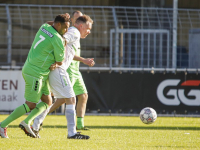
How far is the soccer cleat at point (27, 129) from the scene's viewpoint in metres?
6.33

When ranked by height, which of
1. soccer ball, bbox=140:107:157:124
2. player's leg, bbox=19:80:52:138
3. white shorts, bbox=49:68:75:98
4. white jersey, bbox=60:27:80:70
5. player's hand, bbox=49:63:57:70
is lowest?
soccer ball, bbox=140:107:157:124

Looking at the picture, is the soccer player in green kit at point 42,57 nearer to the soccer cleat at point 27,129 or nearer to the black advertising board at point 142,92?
the soccer cleat at point 27,129

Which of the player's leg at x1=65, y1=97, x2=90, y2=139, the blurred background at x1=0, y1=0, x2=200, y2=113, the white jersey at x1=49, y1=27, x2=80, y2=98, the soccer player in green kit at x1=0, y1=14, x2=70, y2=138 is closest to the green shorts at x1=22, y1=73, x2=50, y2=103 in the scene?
the soccer player in green kit at x1=0, y1=14, x2=70, y2=138

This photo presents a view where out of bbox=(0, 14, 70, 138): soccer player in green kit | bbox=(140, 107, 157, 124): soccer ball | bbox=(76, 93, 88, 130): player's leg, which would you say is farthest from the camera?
bbox=(140, 107, 157, 124): soccer ball

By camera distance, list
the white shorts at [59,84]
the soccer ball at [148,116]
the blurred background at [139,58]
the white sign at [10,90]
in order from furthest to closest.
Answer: the blurred background at [139,58], the white sign at [10,90], the soccer ball at [148,116], the white shorts at [59,84]

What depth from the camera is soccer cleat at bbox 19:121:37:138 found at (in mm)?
6332

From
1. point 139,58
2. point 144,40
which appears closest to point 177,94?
point 139,58

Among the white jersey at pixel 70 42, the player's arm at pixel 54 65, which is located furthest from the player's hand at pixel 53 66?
the white jersey at pixel 70 42

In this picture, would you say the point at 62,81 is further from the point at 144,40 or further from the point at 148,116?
the point at 144,40

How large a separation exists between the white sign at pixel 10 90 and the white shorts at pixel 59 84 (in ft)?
19.8

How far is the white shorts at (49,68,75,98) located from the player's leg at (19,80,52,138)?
17cm

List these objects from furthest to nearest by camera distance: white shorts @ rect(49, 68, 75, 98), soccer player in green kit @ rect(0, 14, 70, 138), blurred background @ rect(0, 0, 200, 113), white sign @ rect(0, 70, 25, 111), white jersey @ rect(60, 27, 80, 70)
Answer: blurred background @ rect(0, 0, 200, 113), white sign @ rect(0, 70, 25, 111), white jersey @ rect(60, 27, 80, 70), white shorts @ rect(49, 68, 75, 98), soccer player in green kit @ rect(0, 14, 70, 138)

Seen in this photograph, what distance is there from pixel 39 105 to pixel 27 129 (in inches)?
17.1

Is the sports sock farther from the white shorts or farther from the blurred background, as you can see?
the blurred background
